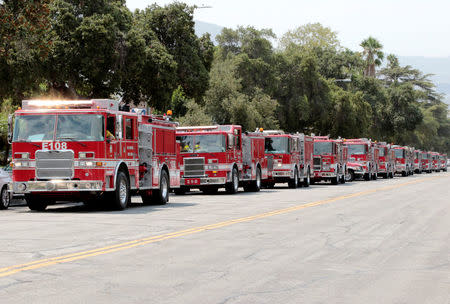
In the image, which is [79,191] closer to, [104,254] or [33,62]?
[104,254]

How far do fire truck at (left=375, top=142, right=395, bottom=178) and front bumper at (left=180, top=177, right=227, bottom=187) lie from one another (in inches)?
1191

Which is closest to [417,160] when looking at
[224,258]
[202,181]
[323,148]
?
[323,148]

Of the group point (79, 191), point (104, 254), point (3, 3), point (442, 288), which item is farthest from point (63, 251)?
point (3, 3)

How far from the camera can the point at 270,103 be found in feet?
188

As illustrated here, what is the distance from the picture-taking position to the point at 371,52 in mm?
100562

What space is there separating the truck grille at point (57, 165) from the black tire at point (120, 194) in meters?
1.44

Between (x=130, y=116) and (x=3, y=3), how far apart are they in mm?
7337

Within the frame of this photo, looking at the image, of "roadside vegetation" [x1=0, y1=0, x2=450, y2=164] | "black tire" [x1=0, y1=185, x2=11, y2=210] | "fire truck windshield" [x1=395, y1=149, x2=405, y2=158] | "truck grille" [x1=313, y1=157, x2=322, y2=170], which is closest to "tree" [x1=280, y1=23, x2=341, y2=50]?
"roadside vegetation" [x1=0, y1=0, x2=450, y2=164]

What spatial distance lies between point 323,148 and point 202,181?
55.4 ft

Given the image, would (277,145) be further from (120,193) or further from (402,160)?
(402,160)

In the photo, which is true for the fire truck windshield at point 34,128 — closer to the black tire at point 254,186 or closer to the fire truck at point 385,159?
the black tire at point 254,186

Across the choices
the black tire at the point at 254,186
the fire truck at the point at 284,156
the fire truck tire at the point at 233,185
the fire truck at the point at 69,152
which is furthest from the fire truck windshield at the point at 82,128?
the fire truck at the point at 284,156

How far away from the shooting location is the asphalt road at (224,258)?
8008 millimetres

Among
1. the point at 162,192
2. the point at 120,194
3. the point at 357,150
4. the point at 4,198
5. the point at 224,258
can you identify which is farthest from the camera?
the point at 357,150
